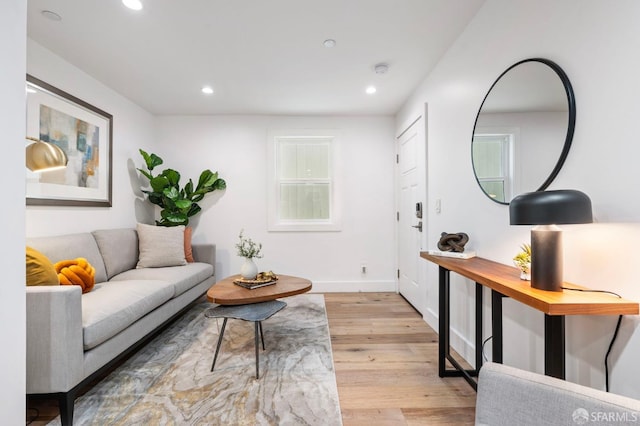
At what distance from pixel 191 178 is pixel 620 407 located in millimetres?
4127

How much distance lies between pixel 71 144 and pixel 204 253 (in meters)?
1.66

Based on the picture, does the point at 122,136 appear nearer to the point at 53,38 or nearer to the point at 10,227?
the point at 53,38

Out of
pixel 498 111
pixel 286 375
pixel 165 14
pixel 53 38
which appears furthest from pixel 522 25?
pixel 53 38

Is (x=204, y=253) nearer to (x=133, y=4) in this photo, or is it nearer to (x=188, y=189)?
(x=188, y=189)

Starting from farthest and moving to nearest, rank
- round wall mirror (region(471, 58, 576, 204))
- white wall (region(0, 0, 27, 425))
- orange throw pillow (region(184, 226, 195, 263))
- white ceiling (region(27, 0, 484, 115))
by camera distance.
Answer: orange throw pillow (region(184, 226, 195, 263)), white ceiling (region(27, 0, 484, 115)), round wall mirror (region(471, 58, 576, 204)), white wall (region(0, 0, 27, 425))

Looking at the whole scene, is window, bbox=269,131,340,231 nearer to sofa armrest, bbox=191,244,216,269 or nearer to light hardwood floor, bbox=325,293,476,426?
sofa armrest, bbox=191,244,216,269

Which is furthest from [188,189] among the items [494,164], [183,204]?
[494,164]

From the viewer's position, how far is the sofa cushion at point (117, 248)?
2.63m

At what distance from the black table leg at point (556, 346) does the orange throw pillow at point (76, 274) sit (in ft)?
8.70

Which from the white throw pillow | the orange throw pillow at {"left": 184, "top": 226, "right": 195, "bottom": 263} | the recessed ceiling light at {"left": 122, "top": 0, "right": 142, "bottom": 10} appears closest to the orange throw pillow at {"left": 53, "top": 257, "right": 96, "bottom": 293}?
the white throw pillow

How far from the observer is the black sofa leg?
1.42m

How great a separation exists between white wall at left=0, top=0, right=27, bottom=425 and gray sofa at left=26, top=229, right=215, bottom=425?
0.26 meters

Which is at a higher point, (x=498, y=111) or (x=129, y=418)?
(x=498, y=111)

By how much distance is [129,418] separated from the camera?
1.50 m
